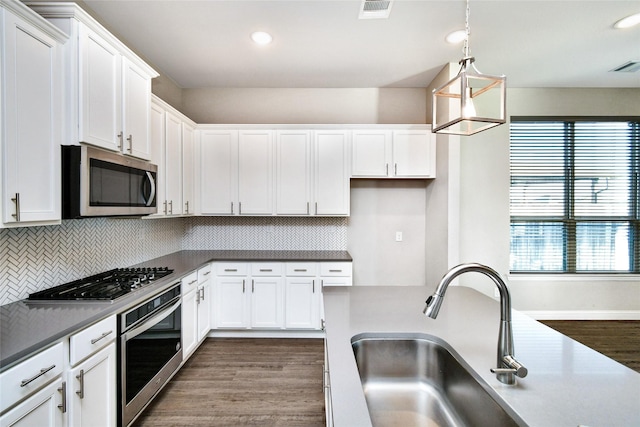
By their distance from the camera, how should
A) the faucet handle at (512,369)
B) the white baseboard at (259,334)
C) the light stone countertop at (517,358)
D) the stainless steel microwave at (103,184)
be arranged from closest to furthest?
the light stone countertop at (517,358), the faucet handle at (512,369), the stainless steel microwave at (103,184), the white baseboard at (259,334)

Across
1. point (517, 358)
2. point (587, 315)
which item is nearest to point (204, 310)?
point (517, 358)

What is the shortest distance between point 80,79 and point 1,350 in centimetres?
144

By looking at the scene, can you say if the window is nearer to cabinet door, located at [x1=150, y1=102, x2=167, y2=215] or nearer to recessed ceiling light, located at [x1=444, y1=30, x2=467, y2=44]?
recessed ceiling light, located at [x1=444, y1=30, x2=467, y2=44]

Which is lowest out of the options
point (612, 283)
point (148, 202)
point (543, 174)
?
point (612, 283)

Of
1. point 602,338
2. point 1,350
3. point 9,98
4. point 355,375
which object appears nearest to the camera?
point 355,375

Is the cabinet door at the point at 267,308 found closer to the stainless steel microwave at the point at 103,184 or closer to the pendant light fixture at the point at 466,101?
the stainless steel microwave at the point at 103,184

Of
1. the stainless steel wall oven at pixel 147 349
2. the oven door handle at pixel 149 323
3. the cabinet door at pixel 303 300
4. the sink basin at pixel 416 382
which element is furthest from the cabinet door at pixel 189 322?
the sink basin at pixel 416 382

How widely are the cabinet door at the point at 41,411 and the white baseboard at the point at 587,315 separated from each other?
15.3 feet

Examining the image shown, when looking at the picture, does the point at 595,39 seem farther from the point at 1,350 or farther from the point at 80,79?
the point at 1,350

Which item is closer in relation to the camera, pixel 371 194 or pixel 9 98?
pixel 9 98

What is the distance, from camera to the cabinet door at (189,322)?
2695 mm

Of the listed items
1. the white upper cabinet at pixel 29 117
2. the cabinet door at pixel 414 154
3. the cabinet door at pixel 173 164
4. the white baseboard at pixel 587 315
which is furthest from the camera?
the white baseboard at pixel 587 315

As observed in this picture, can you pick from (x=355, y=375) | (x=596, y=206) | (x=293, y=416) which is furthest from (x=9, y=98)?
(x=596, y=206)

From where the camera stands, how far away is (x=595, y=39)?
9.13 feet
